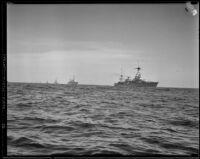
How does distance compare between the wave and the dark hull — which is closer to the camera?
the wave

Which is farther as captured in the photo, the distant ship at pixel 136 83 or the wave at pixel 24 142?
the distant ship at pixel 136 83

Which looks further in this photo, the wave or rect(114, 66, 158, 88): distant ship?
rect(114, 66, 158, 88): distant ship

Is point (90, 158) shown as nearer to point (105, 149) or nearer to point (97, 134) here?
point (105, 149)

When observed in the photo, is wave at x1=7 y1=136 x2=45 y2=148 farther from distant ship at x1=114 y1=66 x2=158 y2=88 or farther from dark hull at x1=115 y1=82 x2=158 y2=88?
dark hull at x1=115 y1=82 x2=158 y2=88

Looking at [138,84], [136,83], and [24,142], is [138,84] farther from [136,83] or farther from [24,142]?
[24,142]

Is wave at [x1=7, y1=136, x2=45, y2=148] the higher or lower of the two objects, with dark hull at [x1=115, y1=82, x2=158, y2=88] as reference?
lower

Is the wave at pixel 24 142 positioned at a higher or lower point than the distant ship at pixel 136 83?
lower

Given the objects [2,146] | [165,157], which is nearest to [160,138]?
[165,157]

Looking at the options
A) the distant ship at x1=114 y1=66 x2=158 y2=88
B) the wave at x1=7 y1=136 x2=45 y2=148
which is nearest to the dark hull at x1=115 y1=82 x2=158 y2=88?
the distant ship at x1=114 y1=66 x2=158 y2=88

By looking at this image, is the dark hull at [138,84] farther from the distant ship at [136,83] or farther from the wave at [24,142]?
the wave at [24,142]

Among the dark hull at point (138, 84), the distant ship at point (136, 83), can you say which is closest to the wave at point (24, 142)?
the distant ship at point (136, 83)

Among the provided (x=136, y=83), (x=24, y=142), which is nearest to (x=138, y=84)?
(x=136, y=83)

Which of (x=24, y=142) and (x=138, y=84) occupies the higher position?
(x=138, y=84)

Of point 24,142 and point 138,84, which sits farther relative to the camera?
point 138,84
